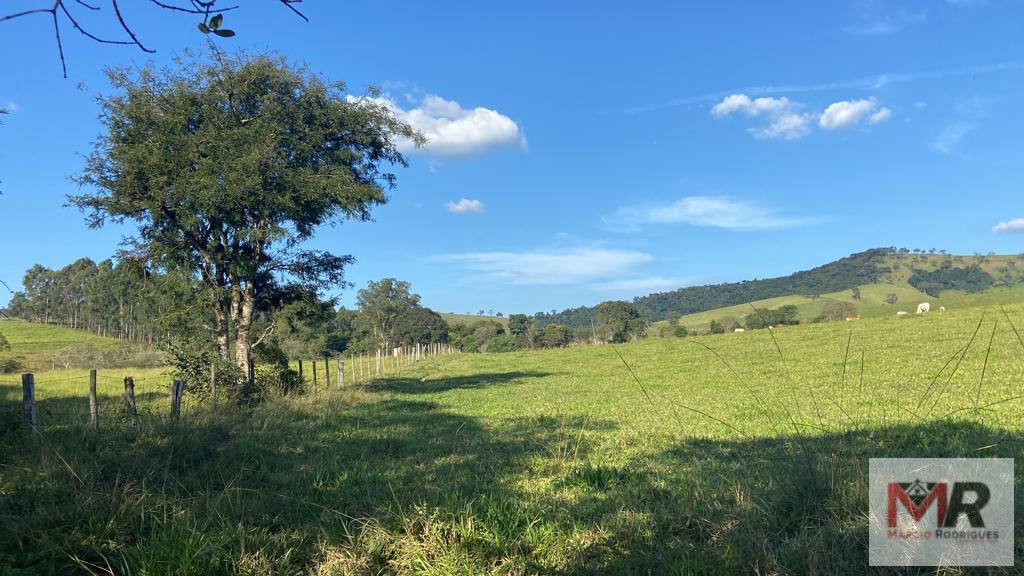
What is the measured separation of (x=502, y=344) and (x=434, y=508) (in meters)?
103

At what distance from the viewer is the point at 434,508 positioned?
435 cm

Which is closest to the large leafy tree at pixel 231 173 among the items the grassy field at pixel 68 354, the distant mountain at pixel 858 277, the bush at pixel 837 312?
the grassy field at pixel 68 354

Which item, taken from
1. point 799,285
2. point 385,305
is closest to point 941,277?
point 799,285

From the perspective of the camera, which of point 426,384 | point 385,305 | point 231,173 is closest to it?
point 231,173

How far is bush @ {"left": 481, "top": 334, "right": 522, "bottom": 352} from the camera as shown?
106 meters

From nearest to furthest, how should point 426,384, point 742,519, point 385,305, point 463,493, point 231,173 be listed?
point 742,519 → point 463,493 → point 231,173 → point 426,384 → point 385,305

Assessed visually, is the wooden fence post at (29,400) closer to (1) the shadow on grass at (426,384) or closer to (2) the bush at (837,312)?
(1) the shadow on grass at (426,384)

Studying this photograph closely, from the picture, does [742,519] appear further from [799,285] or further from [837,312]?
[799,285]

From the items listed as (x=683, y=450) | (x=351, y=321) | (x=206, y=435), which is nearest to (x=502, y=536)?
(x=683, y=450)

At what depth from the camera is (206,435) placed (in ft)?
25.7

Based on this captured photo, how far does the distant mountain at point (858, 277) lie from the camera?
127 metres

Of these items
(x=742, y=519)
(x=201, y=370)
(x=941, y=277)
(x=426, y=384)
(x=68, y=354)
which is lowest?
(x=426, y=384)

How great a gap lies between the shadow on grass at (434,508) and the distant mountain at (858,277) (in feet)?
390

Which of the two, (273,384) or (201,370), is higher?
(201,370)
